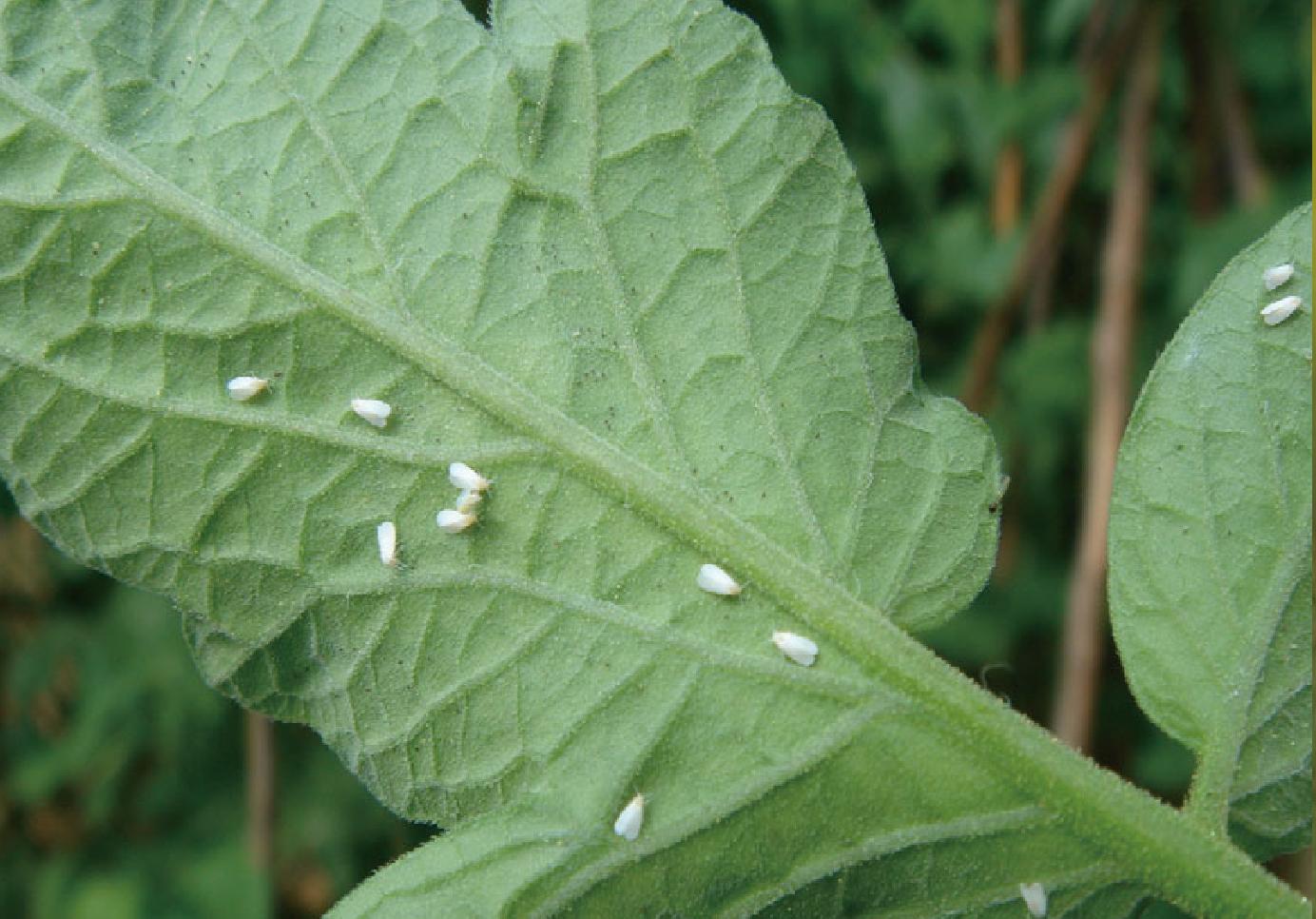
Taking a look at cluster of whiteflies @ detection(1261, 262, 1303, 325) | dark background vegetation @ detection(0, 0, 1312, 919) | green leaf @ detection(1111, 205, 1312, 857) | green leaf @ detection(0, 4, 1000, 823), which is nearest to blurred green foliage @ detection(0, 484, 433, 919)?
dark background vegetation @ detection(0, 0, 1312, 919)

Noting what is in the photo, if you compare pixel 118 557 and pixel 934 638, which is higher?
pixel 118 557

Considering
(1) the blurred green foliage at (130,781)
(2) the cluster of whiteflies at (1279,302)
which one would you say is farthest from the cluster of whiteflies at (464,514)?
(1) the blurred green foliage at (130,781)

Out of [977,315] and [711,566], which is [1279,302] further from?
[977,315]

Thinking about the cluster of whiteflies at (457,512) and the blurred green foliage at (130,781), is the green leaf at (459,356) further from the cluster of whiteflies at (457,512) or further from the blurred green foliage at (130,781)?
the blurred green foliage at (130,781)

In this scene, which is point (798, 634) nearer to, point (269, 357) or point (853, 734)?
point (853, 734)

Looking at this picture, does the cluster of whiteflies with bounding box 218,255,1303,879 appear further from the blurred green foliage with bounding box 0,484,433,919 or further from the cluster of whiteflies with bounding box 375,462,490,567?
the blurred green foliage with bounding box 0,484,433,919

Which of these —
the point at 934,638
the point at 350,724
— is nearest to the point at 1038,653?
the point at 934,638
